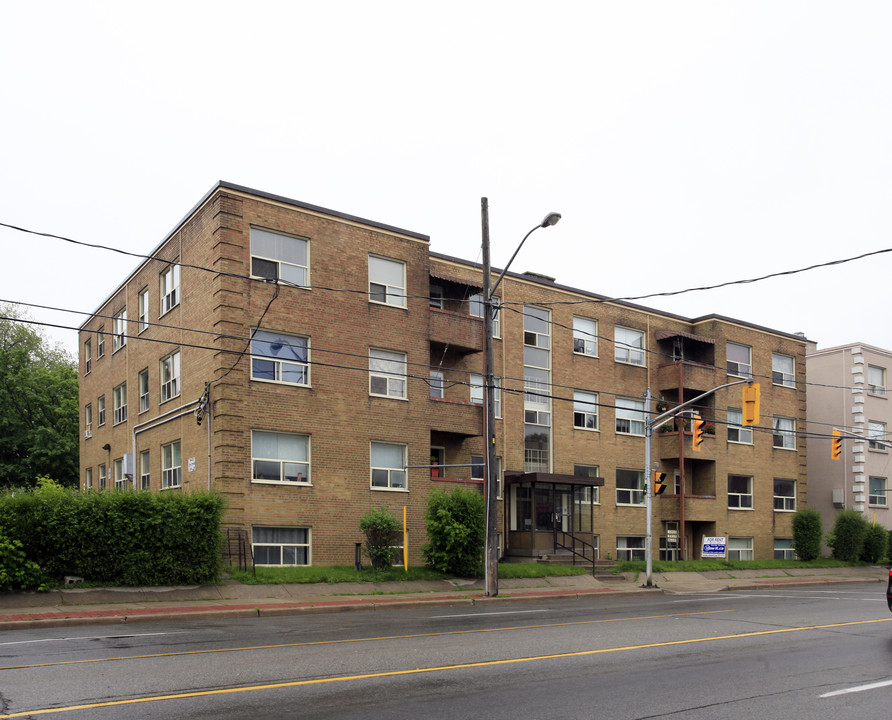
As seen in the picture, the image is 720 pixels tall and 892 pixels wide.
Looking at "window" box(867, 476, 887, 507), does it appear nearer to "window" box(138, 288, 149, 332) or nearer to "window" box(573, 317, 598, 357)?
"window" box(573, 317, 598, 357)

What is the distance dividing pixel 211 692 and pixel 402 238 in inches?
839

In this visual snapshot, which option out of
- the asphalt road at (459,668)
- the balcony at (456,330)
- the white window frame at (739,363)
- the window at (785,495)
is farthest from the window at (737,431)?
the asphalt road at (459,668)

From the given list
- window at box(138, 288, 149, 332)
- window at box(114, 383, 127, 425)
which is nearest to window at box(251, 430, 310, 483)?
window at box(138, 288, 149, 332)

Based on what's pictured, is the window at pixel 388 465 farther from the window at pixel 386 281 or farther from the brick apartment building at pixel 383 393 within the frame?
the window at pixel 386 281

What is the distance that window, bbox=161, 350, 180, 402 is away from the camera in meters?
28.3

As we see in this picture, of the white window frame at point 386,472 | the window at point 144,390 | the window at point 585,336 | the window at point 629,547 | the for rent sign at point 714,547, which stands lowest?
the window at point 629,547

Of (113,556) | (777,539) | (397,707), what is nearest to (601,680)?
(397,707)

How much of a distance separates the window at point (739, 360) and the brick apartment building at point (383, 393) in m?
0.11

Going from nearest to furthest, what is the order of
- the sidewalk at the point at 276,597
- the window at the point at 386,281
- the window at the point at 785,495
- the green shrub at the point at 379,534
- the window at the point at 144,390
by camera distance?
the sidewalk at the point at 276,597, the green shrub at the point at 379,534, the window at the point at 386,281, the window at the point at 144,390, the window at the point at 785,495

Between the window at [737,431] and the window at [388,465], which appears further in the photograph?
the window at [737,431]

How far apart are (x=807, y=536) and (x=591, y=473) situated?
12031 millimetres

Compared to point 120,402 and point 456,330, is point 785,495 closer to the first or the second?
point 456,330

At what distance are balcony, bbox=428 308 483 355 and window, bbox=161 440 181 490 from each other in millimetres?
9101

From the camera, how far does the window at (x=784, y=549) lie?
135 ft
